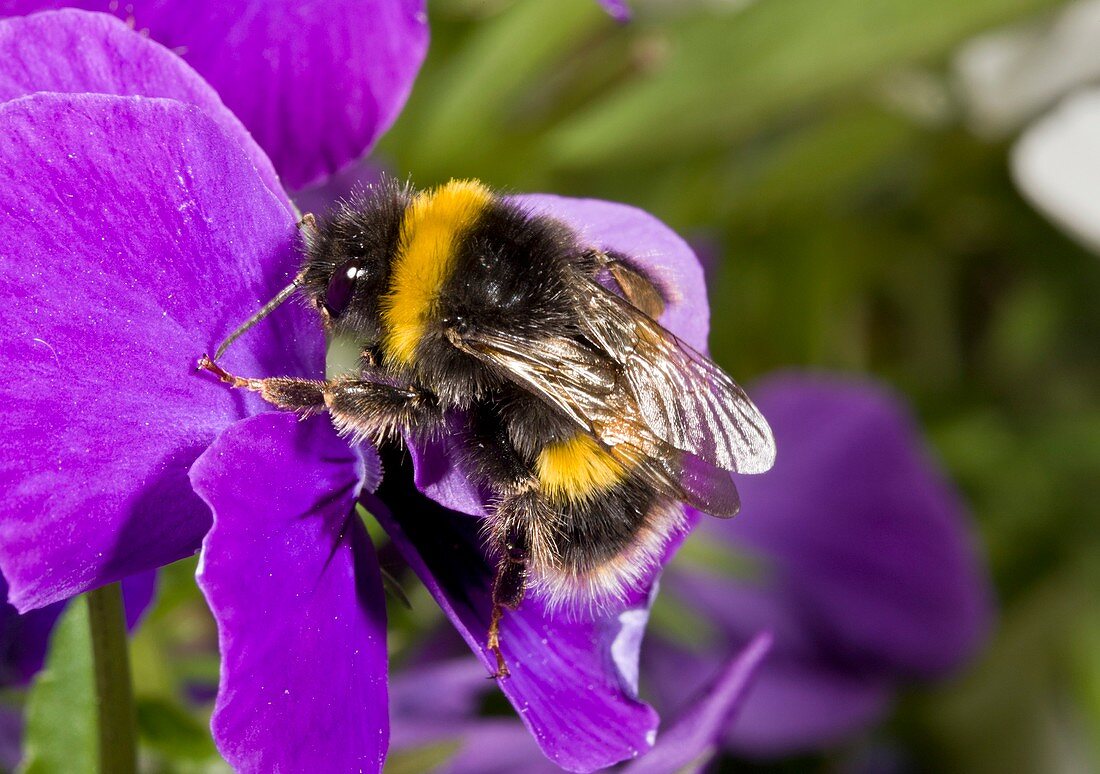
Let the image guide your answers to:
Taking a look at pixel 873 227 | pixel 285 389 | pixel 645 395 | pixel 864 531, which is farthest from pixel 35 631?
pixel 873 227

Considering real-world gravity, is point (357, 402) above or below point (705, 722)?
above

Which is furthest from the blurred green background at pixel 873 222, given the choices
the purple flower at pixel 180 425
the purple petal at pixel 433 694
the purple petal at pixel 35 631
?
the purple flower at pixel 180 425

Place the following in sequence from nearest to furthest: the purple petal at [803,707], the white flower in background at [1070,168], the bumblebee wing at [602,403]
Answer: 1. the bumblebee wing at [602,403]
2. the white flower in background at [1070,168]
3. the purple petal at [803,707]

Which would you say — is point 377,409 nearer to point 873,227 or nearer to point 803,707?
point 803,707

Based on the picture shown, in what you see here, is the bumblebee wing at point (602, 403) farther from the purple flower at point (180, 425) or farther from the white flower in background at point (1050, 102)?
the white flower in background at point (1050, 102)

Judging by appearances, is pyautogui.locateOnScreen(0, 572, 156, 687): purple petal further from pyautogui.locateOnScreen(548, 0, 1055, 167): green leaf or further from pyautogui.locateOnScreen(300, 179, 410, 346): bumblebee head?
pyautogui.locateOnScreen(548, 0, 1055, 167): green leaf

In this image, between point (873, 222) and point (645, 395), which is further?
point (873, 222)

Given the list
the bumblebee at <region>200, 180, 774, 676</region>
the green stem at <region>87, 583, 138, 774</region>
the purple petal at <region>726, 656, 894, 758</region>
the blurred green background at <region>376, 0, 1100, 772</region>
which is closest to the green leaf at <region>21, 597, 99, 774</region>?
the green stem at <region>87, 583, 138, 774</region>
